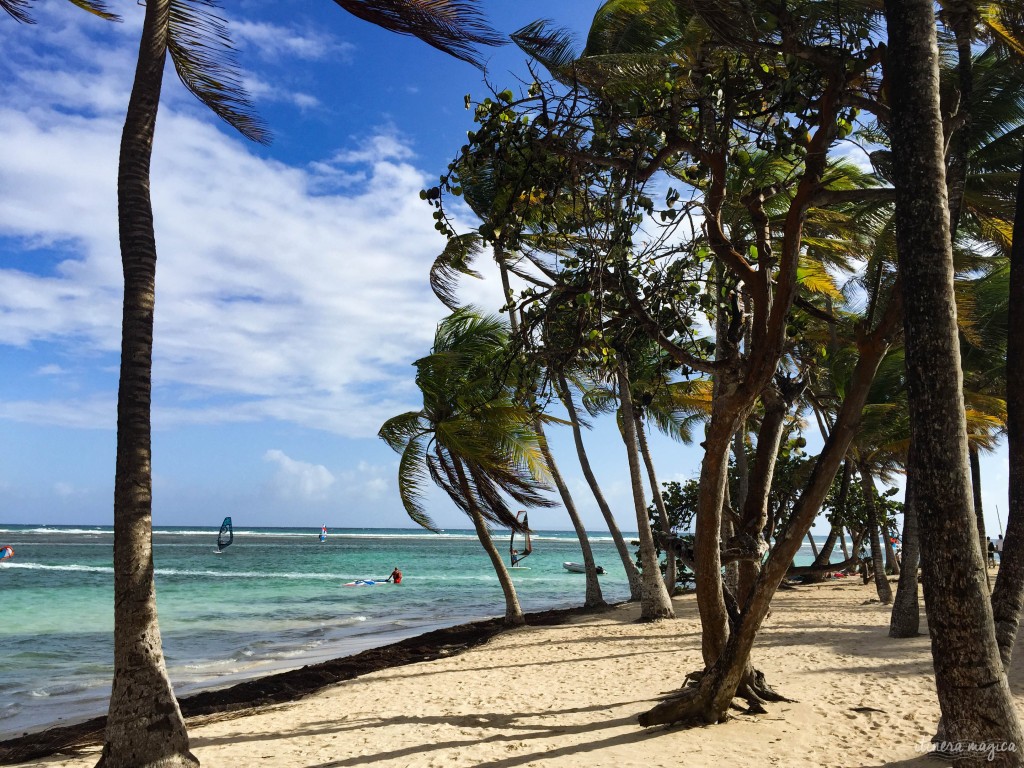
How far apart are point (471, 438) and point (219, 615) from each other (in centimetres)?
1262

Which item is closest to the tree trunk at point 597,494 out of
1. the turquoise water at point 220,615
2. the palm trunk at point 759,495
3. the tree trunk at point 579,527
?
the tree trunk at point 579,527

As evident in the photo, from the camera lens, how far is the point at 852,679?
27.4ft

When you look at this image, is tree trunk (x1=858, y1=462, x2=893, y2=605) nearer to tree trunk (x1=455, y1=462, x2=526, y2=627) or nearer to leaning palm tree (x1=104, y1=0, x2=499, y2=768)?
tree trunk (x1=455, y1=462, x2=526, y2=627)

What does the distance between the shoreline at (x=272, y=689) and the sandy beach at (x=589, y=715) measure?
1.31 ft

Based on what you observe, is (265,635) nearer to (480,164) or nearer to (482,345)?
(482,345)

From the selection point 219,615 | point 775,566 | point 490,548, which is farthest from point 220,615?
point 775,566

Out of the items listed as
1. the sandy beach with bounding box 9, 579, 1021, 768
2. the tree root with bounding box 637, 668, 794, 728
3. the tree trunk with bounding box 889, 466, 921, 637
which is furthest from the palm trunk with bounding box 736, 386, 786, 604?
the tree trunk with bounding box 889, 466, 921, 637

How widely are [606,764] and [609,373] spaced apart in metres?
3.58

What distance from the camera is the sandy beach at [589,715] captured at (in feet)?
19.4

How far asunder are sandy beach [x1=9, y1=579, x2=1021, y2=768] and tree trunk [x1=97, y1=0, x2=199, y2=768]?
0.70 metres

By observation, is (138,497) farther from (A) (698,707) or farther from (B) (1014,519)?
(B) (1014,519)

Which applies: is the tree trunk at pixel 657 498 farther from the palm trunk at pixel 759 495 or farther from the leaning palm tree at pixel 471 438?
the palm trunk at pixel 759 495

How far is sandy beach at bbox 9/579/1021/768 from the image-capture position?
591 cm

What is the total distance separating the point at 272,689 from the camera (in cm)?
1032
